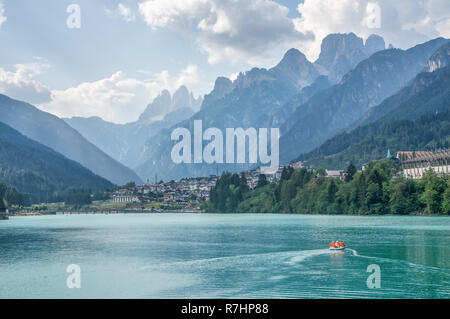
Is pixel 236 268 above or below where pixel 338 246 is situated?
below

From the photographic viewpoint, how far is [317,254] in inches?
2266

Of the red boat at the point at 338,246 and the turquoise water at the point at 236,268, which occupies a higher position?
the red boat at the point at 338,246

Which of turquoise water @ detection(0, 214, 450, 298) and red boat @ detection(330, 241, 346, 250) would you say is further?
red boat @ detection(330, 241, 346, 250)

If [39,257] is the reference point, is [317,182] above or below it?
above

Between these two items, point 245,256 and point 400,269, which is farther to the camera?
point 245,256

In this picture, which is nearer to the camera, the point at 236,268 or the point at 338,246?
the point at 236,268

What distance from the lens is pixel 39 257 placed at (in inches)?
2361

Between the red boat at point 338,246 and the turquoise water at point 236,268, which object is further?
the red boat at point 338,246

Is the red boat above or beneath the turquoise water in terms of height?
above
